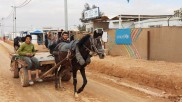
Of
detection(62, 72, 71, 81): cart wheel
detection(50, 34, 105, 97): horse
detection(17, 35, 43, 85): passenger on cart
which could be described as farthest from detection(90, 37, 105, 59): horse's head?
detection(62, 72, 71, 81): cart wheel

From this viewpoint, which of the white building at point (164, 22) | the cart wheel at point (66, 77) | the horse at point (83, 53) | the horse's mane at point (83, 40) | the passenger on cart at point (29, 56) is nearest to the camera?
the horse at point (83, 53)

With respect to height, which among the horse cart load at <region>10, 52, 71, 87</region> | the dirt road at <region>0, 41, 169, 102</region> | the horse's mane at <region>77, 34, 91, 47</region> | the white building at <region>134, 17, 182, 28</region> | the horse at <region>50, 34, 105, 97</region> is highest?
the white building at <region>134, 17, 182, 28</region>

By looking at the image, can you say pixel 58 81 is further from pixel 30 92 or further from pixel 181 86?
pixel 181 86

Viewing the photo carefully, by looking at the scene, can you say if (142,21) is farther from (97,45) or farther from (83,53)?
(97,45)

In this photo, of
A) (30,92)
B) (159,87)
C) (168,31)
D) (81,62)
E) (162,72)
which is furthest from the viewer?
(168,31)

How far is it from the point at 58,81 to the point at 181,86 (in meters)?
4.38

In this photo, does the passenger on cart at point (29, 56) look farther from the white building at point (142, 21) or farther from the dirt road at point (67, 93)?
the white building at point (142, 21)

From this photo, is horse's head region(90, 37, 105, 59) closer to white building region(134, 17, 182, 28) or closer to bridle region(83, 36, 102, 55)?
bridle region(83, 36, 102, 55)

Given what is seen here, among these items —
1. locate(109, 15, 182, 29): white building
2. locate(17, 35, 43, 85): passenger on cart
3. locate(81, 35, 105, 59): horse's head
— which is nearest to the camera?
locate(81, 35, 105, 59): horse's head

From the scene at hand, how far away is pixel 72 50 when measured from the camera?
31.9ft

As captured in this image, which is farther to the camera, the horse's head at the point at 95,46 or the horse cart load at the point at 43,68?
the horse cart load at the point at 43,68

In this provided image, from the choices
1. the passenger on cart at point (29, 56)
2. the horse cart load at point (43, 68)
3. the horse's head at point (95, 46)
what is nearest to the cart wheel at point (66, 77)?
the horse cart load at point (43, 68)

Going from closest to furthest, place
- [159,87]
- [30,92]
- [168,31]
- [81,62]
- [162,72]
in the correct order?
[81,62]
[30,92]
[159,87]
[162,72]
[168,31]

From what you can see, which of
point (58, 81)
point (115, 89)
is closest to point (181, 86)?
point (115, 89)
